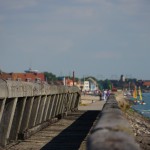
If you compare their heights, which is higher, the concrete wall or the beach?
the concrete wall

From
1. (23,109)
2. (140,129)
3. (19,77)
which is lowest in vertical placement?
(140,129)

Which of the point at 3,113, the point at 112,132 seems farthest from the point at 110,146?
the point at 3,113

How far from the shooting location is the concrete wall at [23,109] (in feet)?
34.1

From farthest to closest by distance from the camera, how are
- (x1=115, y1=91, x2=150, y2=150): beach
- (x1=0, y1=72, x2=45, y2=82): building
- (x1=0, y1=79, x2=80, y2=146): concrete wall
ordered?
(x1=115, y1=91, x2=150, y2=150): beach < (x1=0, y1=72, x2=45, y2=82): building < (x1=0, y1=79, x2=80, y2=146): concrete wall

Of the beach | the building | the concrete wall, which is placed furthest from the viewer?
the beach

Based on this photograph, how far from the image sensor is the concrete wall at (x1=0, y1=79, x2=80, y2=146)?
10393 millimetres

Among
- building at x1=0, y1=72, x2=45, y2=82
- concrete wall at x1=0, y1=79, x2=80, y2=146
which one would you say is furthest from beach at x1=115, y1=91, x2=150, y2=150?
building at x1=0, y1=72, x2=45, y2=82

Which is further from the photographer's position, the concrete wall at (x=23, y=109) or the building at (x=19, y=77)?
the building at (x=19, y=77)

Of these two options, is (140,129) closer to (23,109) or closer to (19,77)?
(23,109)

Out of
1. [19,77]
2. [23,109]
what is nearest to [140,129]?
[23,109]

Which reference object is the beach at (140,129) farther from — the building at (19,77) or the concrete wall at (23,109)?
the building at (19,77)

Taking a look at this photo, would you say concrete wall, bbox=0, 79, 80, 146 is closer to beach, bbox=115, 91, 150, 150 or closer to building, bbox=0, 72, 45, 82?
building, bbox=0, 72, 45, 82

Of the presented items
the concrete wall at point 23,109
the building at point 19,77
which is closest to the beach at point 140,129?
the concrete wall at point 23,109

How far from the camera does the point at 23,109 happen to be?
12.4m
